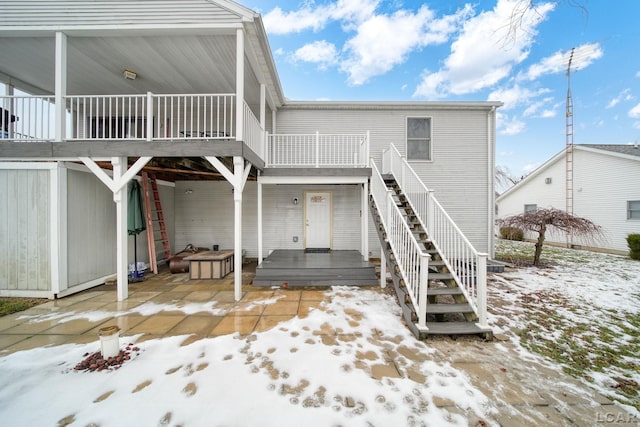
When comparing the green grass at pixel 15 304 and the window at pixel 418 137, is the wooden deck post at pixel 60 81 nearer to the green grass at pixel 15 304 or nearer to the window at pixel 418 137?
the green grass at pixel 15 304

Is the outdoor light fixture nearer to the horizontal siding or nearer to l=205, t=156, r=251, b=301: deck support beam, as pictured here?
the horizontal siding

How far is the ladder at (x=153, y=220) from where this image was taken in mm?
6137

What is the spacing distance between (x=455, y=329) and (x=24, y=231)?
7.62 meters

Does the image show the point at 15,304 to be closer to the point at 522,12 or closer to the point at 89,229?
the point at 89,229

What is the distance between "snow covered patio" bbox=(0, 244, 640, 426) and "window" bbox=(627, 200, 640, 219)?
824 cm

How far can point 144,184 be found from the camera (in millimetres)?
6215

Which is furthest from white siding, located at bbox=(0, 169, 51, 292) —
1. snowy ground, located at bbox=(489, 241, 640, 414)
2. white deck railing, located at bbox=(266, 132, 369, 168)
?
snowy ground, located at bbox=(489, 241, 640, 414)

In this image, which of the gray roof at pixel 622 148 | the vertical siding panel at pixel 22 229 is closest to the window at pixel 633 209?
the gray roof at pixel 622 148

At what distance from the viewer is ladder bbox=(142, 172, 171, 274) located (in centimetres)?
614

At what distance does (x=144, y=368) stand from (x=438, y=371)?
3.15 meters

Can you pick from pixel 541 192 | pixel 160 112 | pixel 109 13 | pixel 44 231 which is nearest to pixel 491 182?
pixel 541 192

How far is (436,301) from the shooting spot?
3607 millimetres

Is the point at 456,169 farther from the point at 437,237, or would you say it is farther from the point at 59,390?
the point at 59,390

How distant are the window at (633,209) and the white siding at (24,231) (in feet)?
58.4
